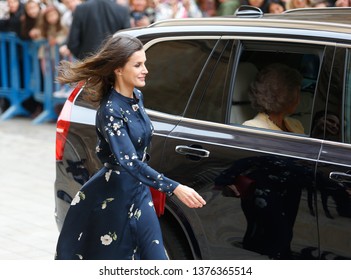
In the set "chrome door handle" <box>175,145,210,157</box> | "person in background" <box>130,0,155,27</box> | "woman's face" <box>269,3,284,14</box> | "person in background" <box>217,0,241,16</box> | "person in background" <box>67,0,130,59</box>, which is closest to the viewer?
"chrome door handle" <box>175,145,210,157</box>

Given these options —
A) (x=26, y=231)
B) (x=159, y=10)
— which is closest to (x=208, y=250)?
(x=26, y=231)

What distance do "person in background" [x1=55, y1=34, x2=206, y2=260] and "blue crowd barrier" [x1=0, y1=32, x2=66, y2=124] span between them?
9119 mm

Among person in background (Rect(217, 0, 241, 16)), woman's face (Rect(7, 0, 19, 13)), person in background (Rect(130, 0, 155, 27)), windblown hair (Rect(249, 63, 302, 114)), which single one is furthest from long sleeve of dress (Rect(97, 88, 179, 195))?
woman's face (Rect(7, 0, 19, 13))

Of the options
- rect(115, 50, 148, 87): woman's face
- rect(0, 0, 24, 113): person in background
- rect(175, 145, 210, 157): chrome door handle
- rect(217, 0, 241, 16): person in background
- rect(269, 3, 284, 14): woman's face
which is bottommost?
rect(0, 0, 24, 113): person in background

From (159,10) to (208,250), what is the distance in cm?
846

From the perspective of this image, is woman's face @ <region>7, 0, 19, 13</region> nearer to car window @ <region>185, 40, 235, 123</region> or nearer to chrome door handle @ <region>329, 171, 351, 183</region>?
car window @ <region>185, 40, 235, 123</region>

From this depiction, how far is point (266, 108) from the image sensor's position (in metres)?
5.10

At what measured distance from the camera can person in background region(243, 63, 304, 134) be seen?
4.99m

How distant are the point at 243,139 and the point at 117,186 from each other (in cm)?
74

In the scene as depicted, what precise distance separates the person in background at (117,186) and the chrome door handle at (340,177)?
2.93ft

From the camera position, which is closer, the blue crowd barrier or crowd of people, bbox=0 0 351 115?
crowd of people, bbox=0 0 351 115

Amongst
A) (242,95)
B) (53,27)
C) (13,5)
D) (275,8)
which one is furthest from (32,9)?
(242,95)

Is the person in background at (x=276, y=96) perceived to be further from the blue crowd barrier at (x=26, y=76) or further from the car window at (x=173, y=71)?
the blue crowd barrier at (x=26, y=76)
